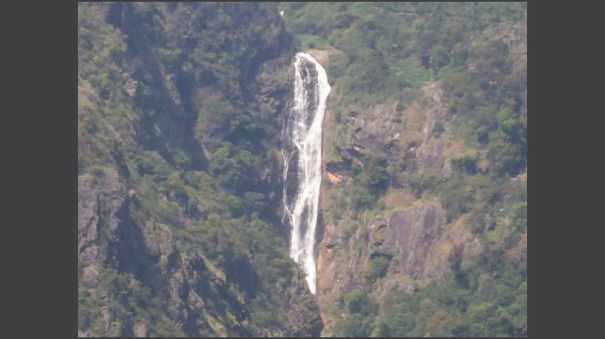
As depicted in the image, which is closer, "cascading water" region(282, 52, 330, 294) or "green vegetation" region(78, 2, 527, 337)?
"green vegetation" region(78, 2, 527, 337)

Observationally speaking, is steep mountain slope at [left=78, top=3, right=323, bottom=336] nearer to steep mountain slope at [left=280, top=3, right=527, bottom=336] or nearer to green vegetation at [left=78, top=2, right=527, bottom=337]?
green vegetation at [left=78, top=2, right=527, bottom=337]

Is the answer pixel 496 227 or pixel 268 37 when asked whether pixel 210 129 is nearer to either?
pixel 268 37

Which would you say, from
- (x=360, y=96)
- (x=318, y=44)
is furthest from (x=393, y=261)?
(x=318, y=44)

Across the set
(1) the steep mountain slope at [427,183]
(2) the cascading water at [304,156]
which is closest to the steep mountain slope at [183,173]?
(2) the cascading water at [304,156]

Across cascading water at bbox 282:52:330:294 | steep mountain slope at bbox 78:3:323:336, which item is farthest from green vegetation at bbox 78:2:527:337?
cascading water at bbox 282:52:330:294

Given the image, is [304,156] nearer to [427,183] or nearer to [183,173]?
[183,173]

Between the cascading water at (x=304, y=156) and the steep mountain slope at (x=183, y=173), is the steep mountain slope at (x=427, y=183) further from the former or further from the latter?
the steep mountain slope at (x=183, y=173)
